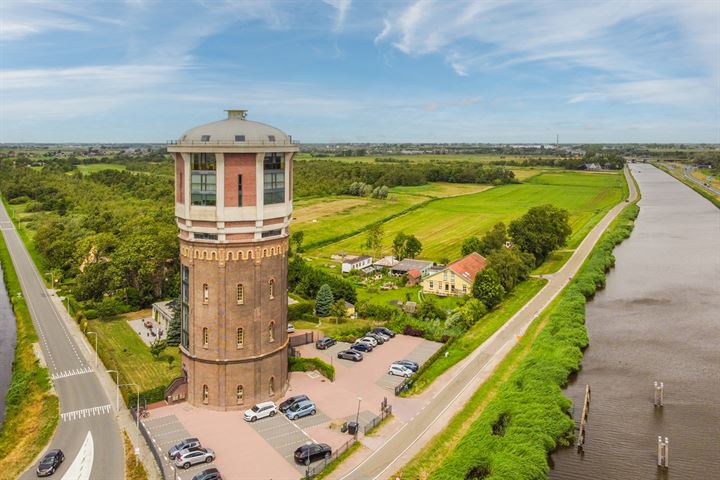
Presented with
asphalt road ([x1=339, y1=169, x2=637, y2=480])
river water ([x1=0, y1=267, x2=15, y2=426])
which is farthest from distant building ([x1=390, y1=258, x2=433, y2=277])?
river water ([x1=0, y1=267, x2=15, y2=426])

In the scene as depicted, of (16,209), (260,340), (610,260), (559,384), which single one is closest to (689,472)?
(559,384)

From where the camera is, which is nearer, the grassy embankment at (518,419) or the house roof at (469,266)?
the grassy embankment at (518,419)

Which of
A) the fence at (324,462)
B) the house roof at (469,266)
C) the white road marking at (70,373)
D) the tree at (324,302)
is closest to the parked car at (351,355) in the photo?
the tree at (324,302)

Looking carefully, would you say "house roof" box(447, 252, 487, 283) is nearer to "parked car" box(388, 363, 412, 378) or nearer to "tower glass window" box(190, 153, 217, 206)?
"parked car" box(388, 363, 412, 378)

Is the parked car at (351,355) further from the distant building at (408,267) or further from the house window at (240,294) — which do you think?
the distant building at (408,267)

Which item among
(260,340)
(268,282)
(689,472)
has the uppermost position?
(268,282)

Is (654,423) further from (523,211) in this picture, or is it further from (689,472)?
(523,211)

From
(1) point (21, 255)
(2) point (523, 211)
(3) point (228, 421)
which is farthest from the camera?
(2) point (523, 211)
